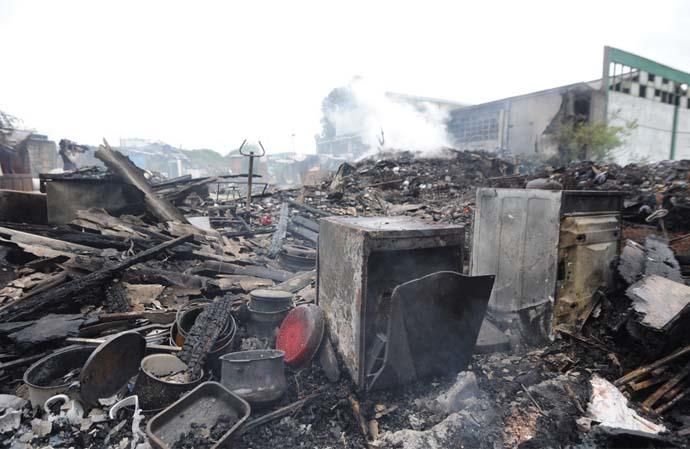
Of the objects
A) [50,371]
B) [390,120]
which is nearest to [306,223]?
[50,371]

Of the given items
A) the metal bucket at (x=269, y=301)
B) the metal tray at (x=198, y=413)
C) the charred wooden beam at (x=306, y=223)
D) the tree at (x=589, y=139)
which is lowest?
the metal tray at (x=198, y=413)

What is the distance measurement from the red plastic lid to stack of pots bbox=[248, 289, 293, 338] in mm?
212

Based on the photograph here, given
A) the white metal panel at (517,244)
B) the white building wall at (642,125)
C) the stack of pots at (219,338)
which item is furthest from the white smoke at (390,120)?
the stack of pots at (219,338)

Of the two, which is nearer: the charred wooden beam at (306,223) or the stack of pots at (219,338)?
the stack of pots at (219,338)

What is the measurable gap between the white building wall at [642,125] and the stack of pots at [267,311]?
69.5 ft

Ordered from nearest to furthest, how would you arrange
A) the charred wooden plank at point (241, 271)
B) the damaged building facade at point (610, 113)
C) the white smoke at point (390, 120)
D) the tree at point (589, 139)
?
the charred wooden plank at point (241, 271) < the tree at point (589, 139) < the damaged building facade at point (610, 113) < the white smoke at point (390, 120)

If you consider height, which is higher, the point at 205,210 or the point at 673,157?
the point at 673,157

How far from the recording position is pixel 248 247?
7.35 meters

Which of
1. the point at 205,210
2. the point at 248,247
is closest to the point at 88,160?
the point at 205,210

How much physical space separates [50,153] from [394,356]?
90.1 feet

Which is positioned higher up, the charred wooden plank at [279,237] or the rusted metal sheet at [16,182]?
the rusted metal sheet at [16,182]

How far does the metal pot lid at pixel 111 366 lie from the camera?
2.63m

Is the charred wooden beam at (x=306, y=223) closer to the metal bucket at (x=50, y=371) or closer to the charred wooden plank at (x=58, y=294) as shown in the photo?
the charred wooden plank at (x=58, y=294)

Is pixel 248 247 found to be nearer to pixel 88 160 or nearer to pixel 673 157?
pixel 673 157
